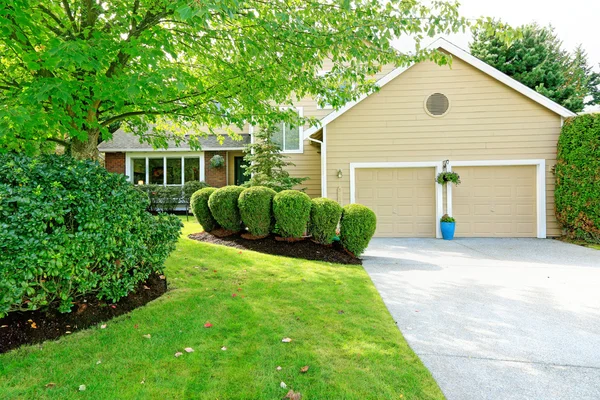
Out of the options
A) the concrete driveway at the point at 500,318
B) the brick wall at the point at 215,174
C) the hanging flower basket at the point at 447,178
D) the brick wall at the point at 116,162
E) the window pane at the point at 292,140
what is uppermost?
the window pane at the point at 292,140

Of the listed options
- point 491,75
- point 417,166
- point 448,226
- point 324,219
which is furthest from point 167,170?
point 491,75

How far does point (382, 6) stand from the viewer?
12.3 feet

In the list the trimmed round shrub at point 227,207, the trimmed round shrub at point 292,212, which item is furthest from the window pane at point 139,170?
the trimmed round shrub at point 292,212

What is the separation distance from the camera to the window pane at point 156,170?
14.2m

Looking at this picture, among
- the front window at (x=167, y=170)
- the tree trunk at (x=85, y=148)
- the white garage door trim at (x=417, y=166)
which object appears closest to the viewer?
the tree trunk at (x=85, y=148)

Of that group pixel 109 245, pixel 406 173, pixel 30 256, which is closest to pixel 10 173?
pixel 30 256

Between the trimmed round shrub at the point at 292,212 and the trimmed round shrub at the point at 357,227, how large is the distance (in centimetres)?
82

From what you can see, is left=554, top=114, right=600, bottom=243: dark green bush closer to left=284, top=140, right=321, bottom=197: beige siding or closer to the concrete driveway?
the concrete driveway

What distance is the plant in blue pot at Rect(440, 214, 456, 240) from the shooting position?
348 inches

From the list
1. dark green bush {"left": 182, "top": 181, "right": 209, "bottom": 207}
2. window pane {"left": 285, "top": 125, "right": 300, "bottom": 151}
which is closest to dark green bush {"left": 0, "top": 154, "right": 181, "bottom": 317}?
window pane {"left": 285, "top": 125, "right": 300, "bottom": 151}

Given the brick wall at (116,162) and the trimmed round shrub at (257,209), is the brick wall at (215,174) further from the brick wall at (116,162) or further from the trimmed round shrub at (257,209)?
the trimmed round shrub at (257,209)

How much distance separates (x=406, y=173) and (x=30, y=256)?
8942 millimetres

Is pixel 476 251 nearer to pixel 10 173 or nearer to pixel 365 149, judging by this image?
pixel 365 149

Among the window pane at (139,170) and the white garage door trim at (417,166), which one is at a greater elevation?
the window pane at (139,170)
